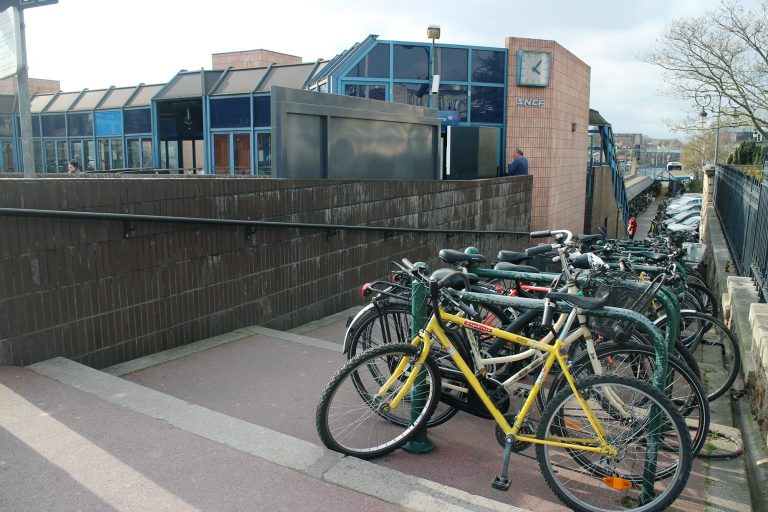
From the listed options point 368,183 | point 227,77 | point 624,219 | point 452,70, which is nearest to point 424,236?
point 368,183

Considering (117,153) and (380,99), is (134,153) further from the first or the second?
(380,99)

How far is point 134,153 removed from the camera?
1930 cm

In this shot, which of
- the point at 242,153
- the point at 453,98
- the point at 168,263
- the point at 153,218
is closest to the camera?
the point at 153,218

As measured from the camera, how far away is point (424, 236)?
9.27 meters

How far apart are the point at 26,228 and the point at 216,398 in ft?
4.98

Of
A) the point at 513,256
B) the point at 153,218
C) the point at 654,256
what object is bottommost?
the point at 654,256

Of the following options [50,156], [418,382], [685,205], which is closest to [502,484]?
[418,382]

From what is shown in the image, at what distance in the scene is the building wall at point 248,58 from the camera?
1308 inches

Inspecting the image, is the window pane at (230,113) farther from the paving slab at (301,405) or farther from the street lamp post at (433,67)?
the paving slab at (301,405)

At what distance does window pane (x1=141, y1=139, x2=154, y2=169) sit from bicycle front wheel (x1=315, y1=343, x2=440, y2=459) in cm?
1658

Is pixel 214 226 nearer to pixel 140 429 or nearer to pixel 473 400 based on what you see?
pixel 140 429

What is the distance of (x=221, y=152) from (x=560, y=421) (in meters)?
14.9

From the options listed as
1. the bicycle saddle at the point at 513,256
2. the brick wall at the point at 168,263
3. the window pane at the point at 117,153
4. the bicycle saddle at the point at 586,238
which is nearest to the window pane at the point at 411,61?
the brick wall at the point at 168,263

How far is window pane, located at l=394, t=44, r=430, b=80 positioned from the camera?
1481 centimetres
